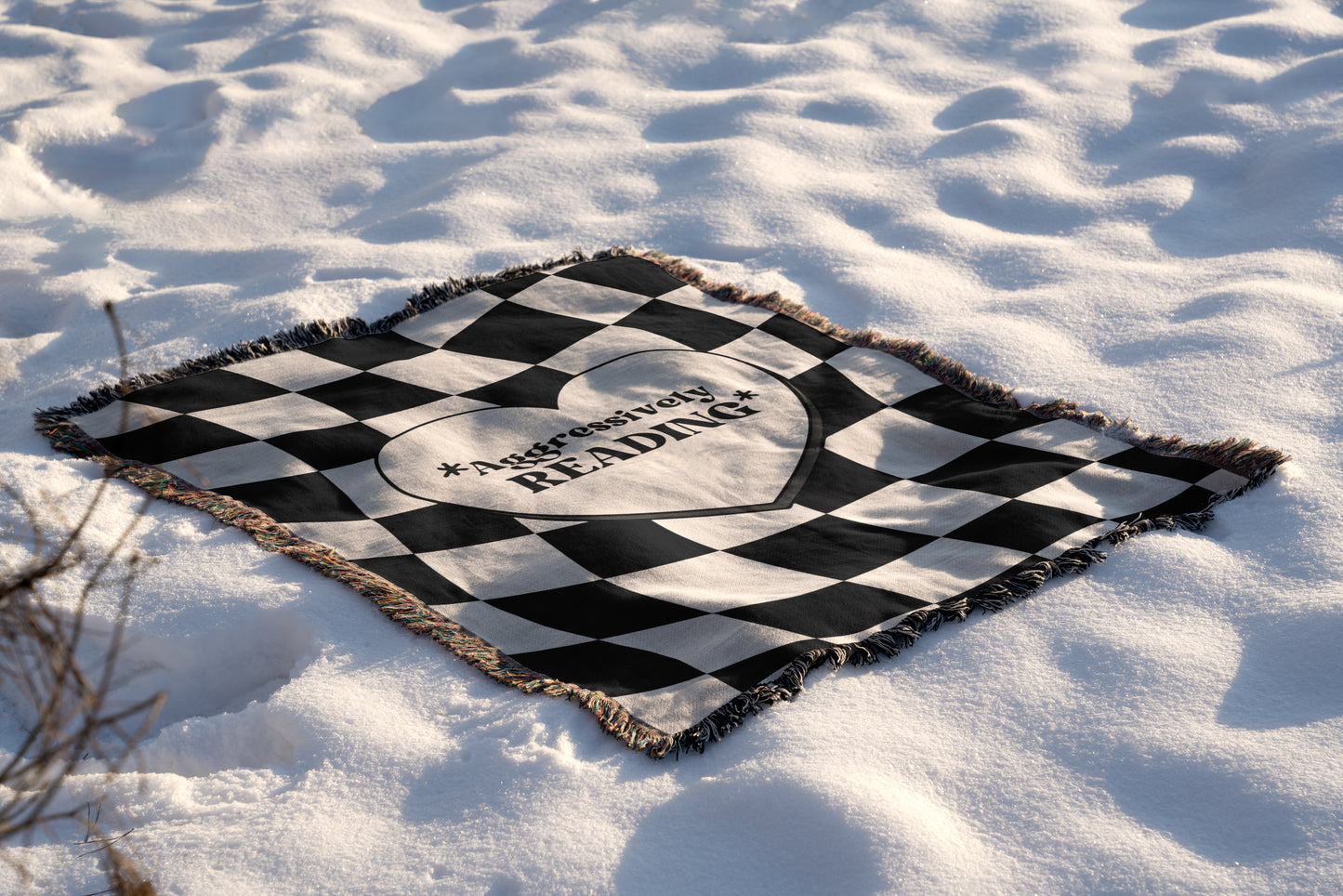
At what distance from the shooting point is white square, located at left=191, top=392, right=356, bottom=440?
1.56 meters

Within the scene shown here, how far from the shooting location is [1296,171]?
2.21m

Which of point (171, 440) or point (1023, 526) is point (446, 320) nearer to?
point (171, 440)

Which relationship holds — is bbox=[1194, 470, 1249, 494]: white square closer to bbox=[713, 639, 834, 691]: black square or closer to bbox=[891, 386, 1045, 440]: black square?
bbox=[891, 386, 1045, 440]: black square

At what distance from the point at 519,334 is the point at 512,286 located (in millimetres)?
162

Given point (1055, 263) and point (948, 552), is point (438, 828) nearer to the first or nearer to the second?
point (948, 552)

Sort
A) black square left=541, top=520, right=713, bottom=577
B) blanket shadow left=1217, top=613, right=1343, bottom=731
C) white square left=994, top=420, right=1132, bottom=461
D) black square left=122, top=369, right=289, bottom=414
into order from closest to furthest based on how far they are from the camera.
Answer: blanket shadow left=1217, top=613, right=1343, bottom=731, black square left=541, top=520, right=713, bottom=577, white square left=994, top=420, right=1132, bottom=461, black square left=122, top=369, right=289, bottom=414

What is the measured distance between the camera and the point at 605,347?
179cm

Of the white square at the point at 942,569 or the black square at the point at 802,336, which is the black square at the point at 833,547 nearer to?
the white square at the point at 942,569

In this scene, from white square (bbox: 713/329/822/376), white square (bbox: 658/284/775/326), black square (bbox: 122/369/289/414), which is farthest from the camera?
white square (bbox: 658/284/775/326)

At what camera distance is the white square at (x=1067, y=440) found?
1509 millimetres

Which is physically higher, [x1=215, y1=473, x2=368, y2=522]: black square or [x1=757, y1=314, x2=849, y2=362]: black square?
[x1=757, y1=314, x2=849, y2=362]: black square

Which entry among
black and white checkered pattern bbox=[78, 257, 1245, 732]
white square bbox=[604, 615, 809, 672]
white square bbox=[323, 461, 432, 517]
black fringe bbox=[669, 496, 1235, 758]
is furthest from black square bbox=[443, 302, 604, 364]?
black fringe bbox=[669, 496, 1235, 758]

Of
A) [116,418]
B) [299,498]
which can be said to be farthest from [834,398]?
[116,418]

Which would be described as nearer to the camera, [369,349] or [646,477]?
[646,477]
